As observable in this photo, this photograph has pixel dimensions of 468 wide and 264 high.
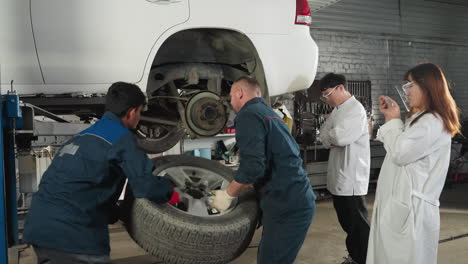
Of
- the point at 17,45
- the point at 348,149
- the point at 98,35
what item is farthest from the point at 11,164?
the point at 348,149

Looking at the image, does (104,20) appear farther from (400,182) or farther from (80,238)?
(400,182)

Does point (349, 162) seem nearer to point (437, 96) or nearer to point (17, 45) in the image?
point (437, 96)

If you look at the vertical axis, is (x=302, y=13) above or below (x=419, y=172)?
above

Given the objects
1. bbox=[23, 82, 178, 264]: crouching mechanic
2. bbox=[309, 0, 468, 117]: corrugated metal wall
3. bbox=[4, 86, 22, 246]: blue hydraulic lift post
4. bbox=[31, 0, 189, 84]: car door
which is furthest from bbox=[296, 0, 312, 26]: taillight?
bbox=[309, 0, 468, 117]: corrugated metal wall

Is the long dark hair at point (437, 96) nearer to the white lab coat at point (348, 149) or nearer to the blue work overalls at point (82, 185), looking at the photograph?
the white lab coat at point (348, 149)

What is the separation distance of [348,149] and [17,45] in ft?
7.38

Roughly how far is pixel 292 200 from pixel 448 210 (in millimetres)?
4535

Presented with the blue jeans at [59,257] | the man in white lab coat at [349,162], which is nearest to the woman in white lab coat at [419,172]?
the man in white lab coat at [349,162]

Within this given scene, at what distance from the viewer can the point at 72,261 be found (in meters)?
1.70

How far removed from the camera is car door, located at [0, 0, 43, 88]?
223cm

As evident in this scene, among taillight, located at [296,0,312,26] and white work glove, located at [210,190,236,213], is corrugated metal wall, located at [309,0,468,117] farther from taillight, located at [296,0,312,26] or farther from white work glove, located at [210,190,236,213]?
white work glove, located at [210,190,236,213]

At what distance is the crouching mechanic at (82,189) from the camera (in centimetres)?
168

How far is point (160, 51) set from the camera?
2799 millimetres

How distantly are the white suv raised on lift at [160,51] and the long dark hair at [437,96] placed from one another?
990 mm
